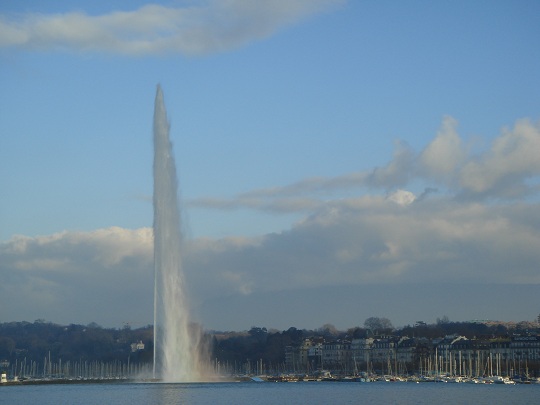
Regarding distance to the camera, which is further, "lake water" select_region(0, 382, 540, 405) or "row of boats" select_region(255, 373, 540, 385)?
"row of boats" select_region(255, 373, 540, 385)

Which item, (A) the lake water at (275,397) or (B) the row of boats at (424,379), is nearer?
(A) the lake water at (275,397)

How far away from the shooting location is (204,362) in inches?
3831

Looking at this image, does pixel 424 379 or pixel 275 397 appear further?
pixel 424 379

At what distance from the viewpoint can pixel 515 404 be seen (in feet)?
266

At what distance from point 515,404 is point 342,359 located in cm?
11235

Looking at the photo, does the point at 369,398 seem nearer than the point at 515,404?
No

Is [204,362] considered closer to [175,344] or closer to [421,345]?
[175,344]

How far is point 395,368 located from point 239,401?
3267 inches

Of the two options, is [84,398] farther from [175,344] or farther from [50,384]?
[50,384]

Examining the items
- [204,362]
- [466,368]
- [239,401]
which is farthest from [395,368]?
[239,401]

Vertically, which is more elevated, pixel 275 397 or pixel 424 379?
pixel 424 379

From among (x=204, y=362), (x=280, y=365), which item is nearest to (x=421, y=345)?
(x=280, y=365)

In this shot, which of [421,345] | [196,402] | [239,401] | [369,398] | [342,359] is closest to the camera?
[196,402]

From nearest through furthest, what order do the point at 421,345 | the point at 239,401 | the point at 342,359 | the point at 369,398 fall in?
the point at 239,401, the point at 369,398, the point at 421,345, the point at 342,359
